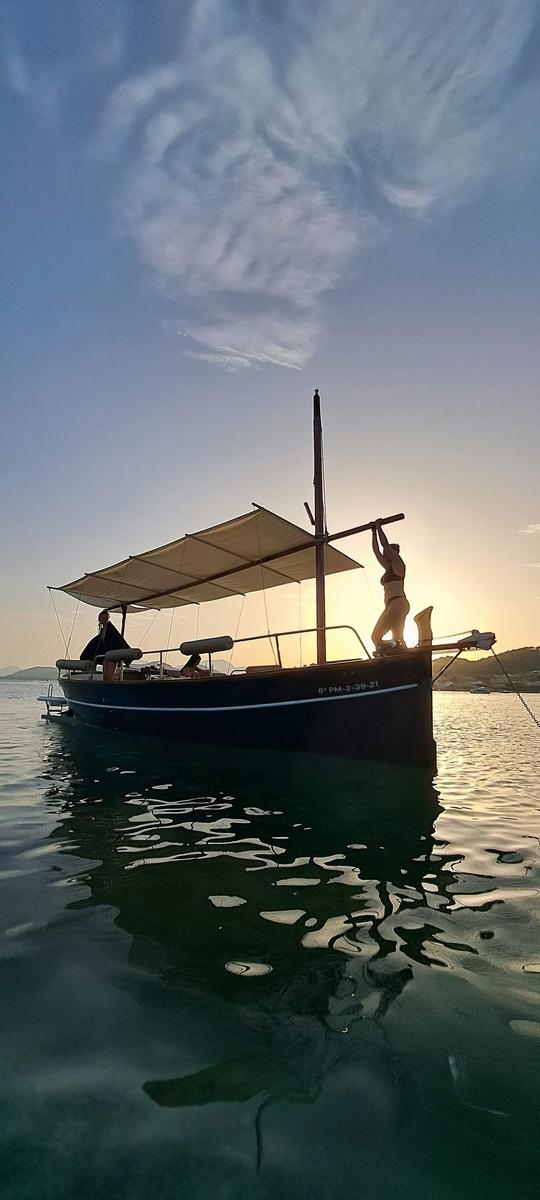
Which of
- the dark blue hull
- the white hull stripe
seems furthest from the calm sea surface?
the white hull stripe

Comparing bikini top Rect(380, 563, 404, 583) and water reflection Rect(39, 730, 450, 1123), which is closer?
water reflection Rect(39, 730, 450, 1123)

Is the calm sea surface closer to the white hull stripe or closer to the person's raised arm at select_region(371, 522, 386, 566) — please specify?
the white hull stripe

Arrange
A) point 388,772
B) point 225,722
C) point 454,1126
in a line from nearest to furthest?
1. point 454,1126
2. point 388,772
3. point 225,722

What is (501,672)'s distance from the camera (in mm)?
A: 96562

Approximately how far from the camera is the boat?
8.09m

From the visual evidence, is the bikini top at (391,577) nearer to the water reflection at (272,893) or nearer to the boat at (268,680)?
the boat at (268,680)

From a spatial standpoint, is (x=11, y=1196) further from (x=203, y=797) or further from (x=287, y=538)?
(x=287, y=538)

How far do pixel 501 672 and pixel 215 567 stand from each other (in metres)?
96.0

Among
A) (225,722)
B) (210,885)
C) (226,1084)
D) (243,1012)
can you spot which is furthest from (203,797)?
(226,1084)

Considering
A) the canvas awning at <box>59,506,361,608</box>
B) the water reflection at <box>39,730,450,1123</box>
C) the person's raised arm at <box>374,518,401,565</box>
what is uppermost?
the canvas awning at <box>59,506,361,608</box>

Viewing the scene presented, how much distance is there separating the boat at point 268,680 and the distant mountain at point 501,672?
8023 centimetres

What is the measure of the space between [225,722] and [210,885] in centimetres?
550

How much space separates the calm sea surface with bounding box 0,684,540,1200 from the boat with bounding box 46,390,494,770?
8.40 feet

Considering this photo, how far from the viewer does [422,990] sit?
2.65m
